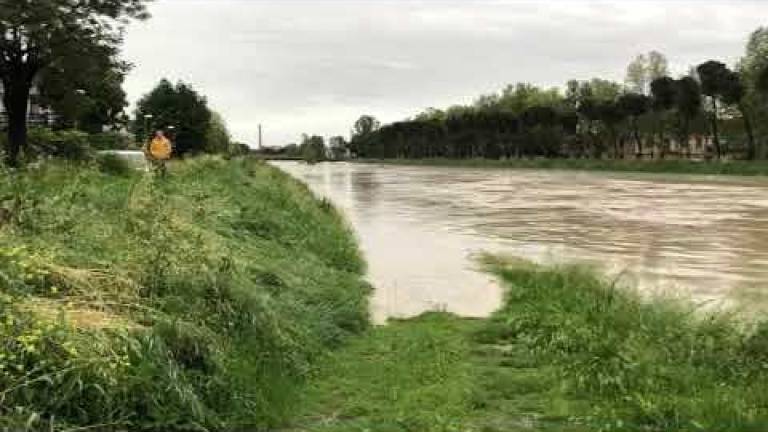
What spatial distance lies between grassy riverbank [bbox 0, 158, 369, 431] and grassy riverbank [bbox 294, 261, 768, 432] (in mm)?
490

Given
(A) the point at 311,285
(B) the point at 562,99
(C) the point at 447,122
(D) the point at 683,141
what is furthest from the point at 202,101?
(A) the point at 311,285

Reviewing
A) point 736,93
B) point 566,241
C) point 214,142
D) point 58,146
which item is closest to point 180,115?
point 214,142

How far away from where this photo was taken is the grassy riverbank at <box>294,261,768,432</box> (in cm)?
700

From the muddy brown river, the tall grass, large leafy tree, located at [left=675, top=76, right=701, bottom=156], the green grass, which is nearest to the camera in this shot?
the tall grass

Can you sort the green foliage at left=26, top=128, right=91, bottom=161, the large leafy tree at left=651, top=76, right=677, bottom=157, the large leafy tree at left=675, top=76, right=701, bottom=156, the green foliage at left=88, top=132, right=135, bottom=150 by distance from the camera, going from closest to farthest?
the green foliage at left=26, top=128, right=91, bottom=161 → the green foliage at left=88, top=132, right=135, bottom=150 → the large leafy tree at left=675, top=76, right=701, bottom=156 → the large leafy tree at left=651, top=76, right=677, bottom=157

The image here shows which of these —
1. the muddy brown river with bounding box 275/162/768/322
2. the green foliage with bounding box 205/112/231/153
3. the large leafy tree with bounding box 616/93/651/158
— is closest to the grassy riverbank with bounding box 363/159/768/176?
the large leafy tree with bounding box 616/93/651/158

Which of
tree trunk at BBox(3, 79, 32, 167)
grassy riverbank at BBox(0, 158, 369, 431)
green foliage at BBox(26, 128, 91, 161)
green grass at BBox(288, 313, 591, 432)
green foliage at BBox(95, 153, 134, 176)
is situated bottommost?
green grass at BBox(288, 313, 591, 432)

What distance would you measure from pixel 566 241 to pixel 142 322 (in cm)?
2026

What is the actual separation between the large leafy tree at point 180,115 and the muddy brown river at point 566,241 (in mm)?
30950

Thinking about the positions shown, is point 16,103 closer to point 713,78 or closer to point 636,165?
point 713,78

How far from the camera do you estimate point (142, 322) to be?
7438mm

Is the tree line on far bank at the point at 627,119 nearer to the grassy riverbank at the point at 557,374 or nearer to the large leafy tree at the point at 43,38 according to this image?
the large leafy tree at the point at 43,38

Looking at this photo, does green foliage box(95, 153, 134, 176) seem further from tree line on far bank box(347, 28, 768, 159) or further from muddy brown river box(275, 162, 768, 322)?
tree line on far bank box(347, 28, 768, 159)

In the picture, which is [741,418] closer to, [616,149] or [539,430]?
[539,430]
